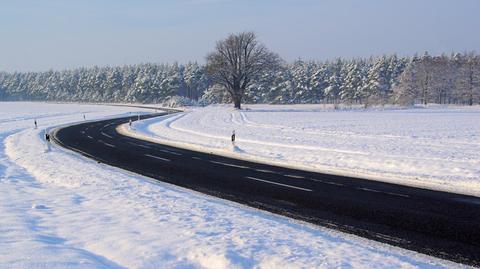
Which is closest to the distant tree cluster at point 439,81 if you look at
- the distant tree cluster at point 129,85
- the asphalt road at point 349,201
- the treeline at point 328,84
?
the treeline at point 328,84

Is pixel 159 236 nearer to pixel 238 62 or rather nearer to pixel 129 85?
pixel 238 62

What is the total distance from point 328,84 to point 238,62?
167 ft

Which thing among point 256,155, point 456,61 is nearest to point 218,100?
point 456,61

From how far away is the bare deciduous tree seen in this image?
234 ft

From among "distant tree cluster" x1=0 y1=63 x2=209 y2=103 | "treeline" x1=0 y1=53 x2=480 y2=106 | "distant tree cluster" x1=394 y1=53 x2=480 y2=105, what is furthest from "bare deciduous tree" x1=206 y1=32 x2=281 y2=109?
"distant tree cluster" x1=0 y1=63 x2=209 y2=103

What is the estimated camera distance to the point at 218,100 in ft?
404

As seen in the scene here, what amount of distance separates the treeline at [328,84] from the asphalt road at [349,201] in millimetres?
58739

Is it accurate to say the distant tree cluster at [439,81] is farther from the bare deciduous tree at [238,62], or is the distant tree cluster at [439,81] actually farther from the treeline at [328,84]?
the bare deciduous tree at [238,62]

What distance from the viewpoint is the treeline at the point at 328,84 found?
9219cm

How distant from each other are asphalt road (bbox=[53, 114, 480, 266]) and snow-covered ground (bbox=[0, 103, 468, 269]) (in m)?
0.56

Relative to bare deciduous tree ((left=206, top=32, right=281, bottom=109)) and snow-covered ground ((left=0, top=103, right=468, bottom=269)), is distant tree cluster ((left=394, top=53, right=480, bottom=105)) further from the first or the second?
snow-covered ground ((left=0, top=103, right=468, bottom=269))

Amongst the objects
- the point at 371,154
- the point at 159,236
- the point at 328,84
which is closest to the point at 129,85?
the point at 328,84

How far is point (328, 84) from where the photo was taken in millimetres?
118562

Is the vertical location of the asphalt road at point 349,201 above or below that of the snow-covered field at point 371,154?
above
